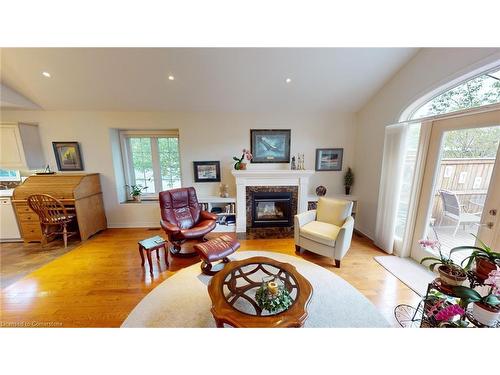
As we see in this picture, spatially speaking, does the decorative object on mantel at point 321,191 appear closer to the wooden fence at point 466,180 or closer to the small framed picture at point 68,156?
the wooden fence at point 466,180

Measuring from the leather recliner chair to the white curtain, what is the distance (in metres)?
2.75

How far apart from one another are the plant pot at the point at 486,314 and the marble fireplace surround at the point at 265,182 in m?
2.62

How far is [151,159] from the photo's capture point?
3.98 metres

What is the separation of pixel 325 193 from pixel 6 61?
564 centimetres

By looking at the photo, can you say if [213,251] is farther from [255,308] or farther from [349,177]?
[349,177]

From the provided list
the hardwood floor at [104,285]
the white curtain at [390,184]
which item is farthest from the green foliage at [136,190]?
the white curtain at [390,184]

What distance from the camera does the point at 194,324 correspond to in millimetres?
1595

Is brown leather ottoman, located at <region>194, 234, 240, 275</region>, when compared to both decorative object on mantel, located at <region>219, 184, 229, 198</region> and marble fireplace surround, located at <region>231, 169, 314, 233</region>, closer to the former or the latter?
marble fireplace surround, located at <region>231, 169, 314, 233</region>

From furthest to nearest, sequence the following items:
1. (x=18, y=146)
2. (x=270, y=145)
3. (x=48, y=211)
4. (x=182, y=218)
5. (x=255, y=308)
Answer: (x=270, y=145), (x=18, y=146), (x=182, y=218), (x=48, y=211), (x=255, y=308)

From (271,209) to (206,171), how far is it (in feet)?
5.32

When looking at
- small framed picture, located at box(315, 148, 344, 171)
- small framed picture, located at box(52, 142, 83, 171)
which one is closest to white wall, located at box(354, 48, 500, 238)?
small framed picture, located at box(315, 148, 344, 171)

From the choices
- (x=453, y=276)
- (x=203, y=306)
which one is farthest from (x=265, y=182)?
(x=453, y=276)
